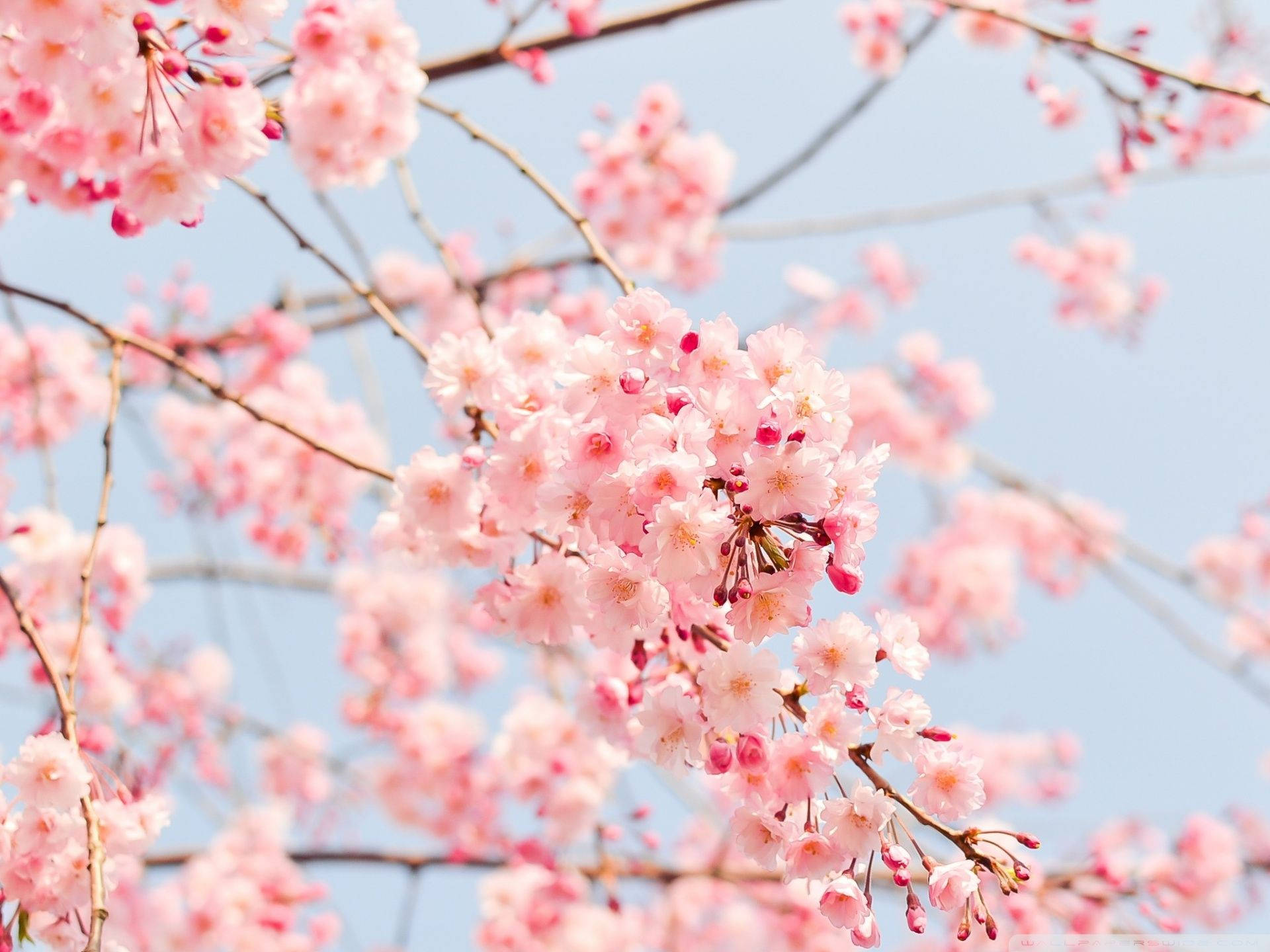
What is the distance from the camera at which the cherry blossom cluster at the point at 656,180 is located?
493 centimetres

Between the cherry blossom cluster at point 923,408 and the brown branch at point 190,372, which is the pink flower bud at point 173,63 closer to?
the brown branch at point 190,372

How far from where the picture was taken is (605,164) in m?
5.04

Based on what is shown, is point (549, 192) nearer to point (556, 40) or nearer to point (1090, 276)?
point (556, 40)

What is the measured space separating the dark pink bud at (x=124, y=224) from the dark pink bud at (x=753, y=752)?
67.0 inches

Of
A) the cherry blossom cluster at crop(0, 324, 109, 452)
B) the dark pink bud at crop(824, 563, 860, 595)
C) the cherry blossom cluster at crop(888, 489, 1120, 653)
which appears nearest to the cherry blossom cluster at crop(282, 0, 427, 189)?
the dark pink bud at crop(824, 563, 860, 595)

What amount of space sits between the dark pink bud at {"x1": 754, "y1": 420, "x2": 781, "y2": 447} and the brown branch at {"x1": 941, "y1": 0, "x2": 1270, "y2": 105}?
6.02 ft

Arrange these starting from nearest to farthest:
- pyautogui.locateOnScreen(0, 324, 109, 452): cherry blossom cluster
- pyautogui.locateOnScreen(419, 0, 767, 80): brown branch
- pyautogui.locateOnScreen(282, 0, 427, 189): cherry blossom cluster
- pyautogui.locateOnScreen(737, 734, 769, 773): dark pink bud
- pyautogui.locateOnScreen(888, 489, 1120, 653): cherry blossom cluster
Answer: pyautogui.locateOnScreen(737, 734, 769, 773): dark pink bud < pyautogui.locateOnScreen(282, 0, 427, 189): cherry blossom cluster < pyautogui.locateOnScreen(419, 0, 767, 80): brown branch < pyautogui.locateOnScreen(0, 324, 109, 452): cherry blossom cluster < pyautogui.locateOnScreen(888, 489, 1120, 653): cherry blossom cluster

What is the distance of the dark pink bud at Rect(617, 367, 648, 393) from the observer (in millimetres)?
1443

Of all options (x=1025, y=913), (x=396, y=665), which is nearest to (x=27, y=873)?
(x=1025, y=913)

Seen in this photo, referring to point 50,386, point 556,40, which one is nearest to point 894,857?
point 556,40

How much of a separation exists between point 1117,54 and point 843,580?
6.75 feet

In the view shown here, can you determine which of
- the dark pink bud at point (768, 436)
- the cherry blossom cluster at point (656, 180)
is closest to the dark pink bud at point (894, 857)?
the dark pink bud at point (768, 436)

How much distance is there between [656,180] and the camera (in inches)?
202

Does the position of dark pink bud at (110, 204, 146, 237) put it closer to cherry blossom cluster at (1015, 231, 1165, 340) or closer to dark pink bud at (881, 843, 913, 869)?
dark pink bud at (881, 843, 913, 869)
